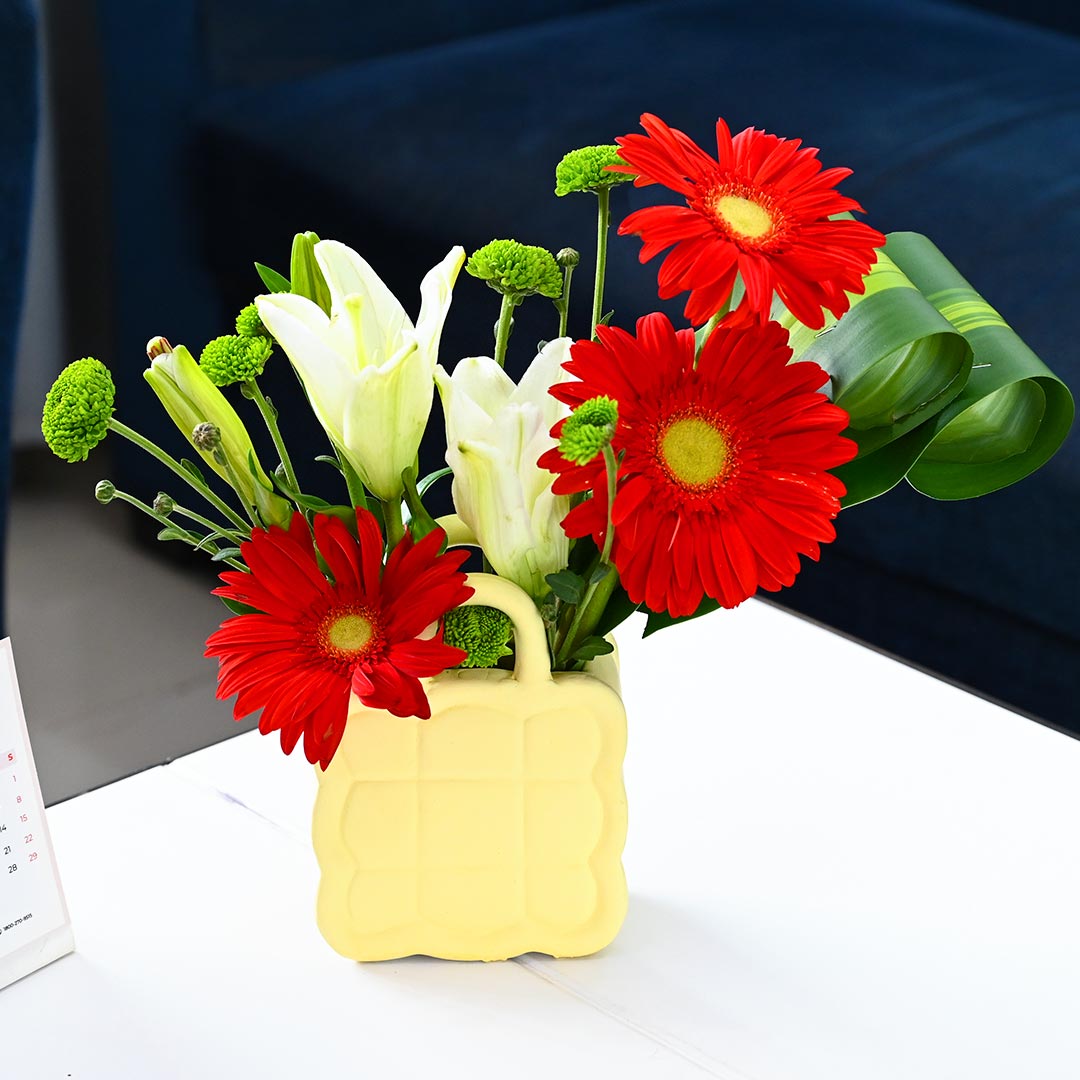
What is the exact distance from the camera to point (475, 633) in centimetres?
60

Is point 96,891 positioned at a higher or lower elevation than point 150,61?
lower

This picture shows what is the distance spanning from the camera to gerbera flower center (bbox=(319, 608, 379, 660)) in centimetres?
55

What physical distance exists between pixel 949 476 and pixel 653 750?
28cm

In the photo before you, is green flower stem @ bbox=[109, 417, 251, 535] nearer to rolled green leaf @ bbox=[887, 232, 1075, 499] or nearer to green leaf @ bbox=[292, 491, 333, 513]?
green leaf @ bbox=[292, 491, 333, 513]

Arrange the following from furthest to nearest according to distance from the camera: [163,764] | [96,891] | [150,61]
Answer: [150,61], [163,764], [96,891]

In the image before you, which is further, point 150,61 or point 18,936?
point 150,61

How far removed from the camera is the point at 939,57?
6.64 feet

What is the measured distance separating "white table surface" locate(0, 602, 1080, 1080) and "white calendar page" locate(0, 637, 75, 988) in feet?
0.06

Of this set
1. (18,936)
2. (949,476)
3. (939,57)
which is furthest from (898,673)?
(939,57)

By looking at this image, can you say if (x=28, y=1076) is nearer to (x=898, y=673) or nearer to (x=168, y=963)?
(x=168, y=963)

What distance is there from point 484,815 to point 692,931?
0.15 metres

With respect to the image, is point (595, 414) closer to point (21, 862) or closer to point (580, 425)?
point (580, 425)

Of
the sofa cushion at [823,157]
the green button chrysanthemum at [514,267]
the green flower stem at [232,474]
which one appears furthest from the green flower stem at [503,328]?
the sofa cushion at [823,157]

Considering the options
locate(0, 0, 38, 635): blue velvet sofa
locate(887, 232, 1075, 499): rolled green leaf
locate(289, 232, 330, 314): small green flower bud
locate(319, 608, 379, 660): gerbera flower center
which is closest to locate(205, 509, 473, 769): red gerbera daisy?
locate(319, 608, 379, 660): gerbera flower center
